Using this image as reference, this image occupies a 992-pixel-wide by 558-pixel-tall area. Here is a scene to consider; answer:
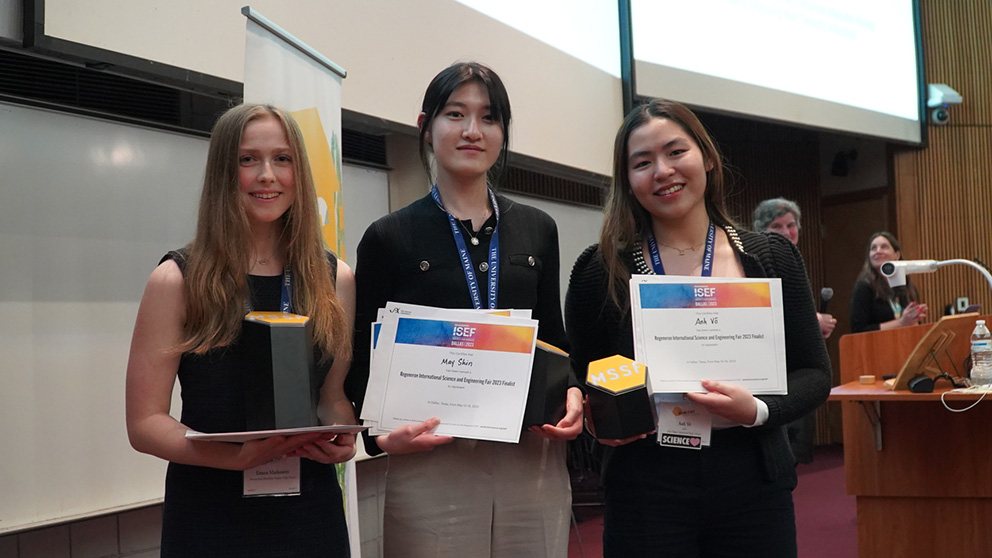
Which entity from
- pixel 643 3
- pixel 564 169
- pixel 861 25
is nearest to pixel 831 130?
pixel 861 25

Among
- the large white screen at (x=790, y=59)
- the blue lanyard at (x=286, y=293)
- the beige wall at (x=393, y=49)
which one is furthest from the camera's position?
the large white screen at (x=790, y=59)

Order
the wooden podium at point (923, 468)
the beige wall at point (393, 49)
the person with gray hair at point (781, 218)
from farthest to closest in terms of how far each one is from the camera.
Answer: the person with gray hair at point (781, 218) → the wooden podium at point (923, 468) → the beige wall at point (393, 49)

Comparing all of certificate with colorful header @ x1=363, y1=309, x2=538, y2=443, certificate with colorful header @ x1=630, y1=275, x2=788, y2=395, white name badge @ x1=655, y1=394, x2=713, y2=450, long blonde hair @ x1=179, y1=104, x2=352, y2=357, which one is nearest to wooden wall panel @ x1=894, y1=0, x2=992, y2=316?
certificate with colorful header @ x1=630, y1=275, x2=788, y2=395

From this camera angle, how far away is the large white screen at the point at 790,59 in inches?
239

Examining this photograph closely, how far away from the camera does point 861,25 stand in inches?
287

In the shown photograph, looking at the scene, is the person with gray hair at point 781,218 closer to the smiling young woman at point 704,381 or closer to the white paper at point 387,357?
the smiling young woman at point 704,381

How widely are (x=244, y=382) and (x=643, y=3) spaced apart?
525cm

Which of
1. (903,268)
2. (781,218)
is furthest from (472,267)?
(781,218)

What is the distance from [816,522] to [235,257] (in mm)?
5047

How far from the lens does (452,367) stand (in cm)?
160

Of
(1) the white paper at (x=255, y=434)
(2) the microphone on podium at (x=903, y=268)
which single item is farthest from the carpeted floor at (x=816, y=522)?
(1) the white paper at (x=255, y=434)

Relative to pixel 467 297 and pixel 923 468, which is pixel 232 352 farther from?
pixel 923 468

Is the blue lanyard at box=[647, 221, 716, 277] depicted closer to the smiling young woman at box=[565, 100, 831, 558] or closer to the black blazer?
the smiling young woman at box=[565, 100, 831, 558]

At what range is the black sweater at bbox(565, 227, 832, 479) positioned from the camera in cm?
173
